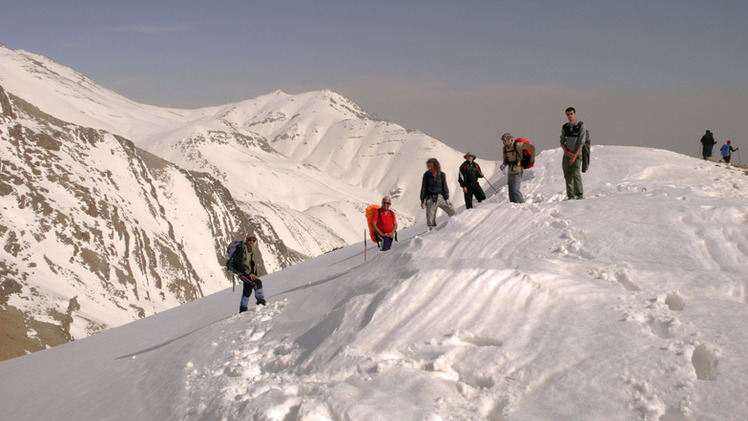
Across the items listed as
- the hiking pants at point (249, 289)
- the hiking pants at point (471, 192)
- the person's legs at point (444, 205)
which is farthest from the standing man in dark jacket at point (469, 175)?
the hiking pants at point (249, 289)

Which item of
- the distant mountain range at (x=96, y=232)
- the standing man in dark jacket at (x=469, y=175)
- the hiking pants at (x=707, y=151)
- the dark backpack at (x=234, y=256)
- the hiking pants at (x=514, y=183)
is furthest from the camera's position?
the distant mountain range at (x=96, y=232)

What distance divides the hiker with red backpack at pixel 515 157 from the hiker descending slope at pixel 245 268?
18.2 ft

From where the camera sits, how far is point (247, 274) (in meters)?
10.6

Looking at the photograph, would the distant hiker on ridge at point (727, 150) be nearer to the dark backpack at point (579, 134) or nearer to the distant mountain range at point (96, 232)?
the dark backpack at point (579, 134)

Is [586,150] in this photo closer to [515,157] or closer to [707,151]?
[515,157]

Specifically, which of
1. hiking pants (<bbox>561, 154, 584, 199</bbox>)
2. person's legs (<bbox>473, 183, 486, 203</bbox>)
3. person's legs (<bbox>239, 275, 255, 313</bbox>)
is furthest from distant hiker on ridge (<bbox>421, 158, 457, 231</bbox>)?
person's legs (<bbox>239, 275, 255, 313</bbox>)

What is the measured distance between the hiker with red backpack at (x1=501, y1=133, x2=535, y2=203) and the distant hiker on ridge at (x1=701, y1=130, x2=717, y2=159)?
1571 centimetres

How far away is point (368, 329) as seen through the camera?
234 inches

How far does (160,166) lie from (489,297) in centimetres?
7601

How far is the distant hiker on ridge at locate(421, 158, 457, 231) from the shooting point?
11.5 meters

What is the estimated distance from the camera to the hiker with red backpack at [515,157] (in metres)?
11.5

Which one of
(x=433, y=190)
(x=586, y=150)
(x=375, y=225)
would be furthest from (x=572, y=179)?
(x=375, y=225)

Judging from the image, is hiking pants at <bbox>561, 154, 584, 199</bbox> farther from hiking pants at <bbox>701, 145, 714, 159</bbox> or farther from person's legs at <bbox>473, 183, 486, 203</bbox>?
hiking pants at <bbox>701, 145, 714, 159</bbox>

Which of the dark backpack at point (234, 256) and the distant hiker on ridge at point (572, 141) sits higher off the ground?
the distant hiker on ridge at point (572, 141)
